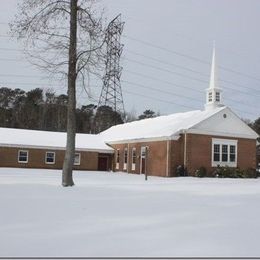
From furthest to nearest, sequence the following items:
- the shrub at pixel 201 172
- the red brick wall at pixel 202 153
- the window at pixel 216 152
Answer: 1. the window at pixel 216 152
2. the red brick wall at pixel 202 153
3. the shrub at pixel 201 172

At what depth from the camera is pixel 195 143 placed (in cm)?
4100

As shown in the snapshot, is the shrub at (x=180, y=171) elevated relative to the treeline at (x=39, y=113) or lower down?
lower down

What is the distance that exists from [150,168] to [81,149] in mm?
11471

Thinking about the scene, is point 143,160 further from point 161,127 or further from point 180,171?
point 180,171

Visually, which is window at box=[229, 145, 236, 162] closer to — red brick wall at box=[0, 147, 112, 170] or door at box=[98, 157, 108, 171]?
red brick wall at box=[0, 147, 112, 170]

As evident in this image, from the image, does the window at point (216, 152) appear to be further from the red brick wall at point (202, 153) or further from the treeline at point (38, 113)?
the treeline at point (38, 113)

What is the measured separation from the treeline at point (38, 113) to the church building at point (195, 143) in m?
42.8

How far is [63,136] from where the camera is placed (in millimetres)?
56031

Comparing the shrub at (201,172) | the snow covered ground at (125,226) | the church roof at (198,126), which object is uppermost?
the church roof at (198,126)

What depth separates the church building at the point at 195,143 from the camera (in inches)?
1601

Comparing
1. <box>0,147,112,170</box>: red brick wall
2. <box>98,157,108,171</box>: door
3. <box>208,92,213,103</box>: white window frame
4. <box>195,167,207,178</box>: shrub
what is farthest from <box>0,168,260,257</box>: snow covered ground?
<box>98,157,108,171</box>: door

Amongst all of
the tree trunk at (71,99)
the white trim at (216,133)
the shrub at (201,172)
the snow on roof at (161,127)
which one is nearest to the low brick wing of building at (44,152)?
the snow on roof at (161,127)

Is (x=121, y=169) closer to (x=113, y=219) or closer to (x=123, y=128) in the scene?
(x=123, y=128)

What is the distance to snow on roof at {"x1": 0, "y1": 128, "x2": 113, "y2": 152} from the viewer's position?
165 ft
